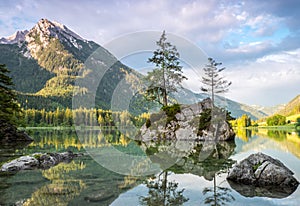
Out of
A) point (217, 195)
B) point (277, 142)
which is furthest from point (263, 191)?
point (277, 142)

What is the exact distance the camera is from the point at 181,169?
12.1 metres

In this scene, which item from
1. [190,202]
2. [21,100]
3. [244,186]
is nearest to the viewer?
[190,202]

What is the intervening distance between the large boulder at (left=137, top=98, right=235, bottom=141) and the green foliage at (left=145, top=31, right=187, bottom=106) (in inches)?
150

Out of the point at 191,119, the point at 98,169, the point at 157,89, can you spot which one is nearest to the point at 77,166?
the point at 98,169

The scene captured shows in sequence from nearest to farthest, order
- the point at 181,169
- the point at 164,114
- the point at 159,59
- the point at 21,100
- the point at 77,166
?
the point at 181,169 < the point at 77,166 < the point at 164,114 < the point at 159,59 < the point at 21,100

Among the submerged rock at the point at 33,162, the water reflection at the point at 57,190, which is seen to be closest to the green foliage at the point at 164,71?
the submerged rock at the point at 33,162

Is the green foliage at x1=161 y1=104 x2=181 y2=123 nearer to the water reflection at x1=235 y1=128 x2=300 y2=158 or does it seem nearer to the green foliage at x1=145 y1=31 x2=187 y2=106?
the green foliage at x1=145 y1=31 x2=187 y2=106

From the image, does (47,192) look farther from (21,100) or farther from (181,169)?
(21,100)

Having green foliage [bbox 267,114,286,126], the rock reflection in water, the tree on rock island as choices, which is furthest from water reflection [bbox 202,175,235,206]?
green foliage [bbox 267,114,286,126]

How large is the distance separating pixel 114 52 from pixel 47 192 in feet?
50.4

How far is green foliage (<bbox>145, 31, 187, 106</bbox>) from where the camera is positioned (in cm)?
3575

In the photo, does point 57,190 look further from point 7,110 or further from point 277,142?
point 277,142

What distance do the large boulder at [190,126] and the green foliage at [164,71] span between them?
150 inches

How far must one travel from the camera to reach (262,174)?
9305 millimetres
